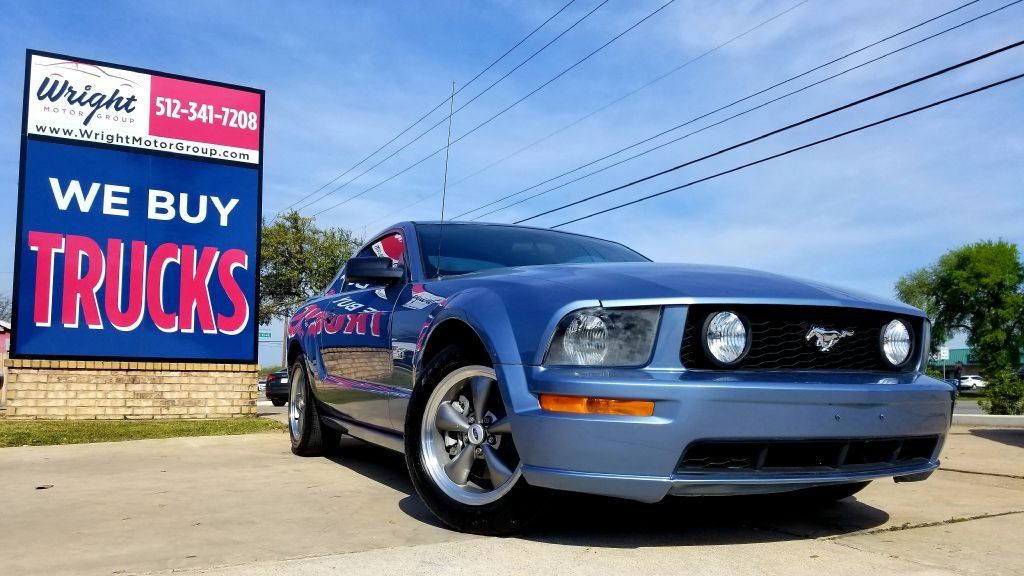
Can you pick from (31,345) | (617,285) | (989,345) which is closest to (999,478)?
(617,285)

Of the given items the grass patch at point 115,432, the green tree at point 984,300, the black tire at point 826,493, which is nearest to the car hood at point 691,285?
the black tire at point 826,493

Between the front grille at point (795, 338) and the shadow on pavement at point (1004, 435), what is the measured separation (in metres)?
5.02

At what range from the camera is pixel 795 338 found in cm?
291

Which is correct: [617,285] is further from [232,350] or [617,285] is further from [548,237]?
[232,350]

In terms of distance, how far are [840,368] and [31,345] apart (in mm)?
10741

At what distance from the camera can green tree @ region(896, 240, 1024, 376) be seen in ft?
189

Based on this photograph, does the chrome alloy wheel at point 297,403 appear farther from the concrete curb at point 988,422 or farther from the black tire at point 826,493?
the concrete curb at point 988,422

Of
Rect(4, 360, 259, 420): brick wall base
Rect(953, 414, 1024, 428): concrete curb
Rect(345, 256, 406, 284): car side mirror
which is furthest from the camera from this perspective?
Rect(4, 360, 259, 420): brick wall base

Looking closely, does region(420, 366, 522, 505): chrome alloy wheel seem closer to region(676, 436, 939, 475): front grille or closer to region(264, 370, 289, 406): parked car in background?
region(676, 436, 939, 475): front grille

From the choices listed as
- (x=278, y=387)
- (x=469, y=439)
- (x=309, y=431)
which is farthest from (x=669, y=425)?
(x=278, y=387)

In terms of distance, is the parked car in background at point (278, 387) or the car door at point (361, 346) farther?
A: the parked car in background at point (278, 387)

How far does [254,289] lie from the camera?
39.8ft

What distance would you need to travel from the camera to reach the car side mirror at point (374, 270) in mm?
4109

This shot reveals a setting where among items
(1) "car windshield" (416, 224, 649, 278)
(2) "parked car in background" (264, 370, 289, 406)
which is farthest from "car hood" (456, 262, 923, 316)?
(2) "parked car in background" (264, 370, 289, 406)
